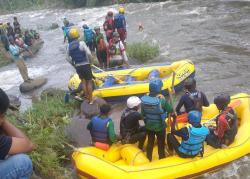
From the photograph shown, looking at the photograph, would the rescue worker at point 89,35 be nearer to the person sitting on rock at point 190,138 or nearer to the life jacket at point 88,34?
the life jacket at point 88,34

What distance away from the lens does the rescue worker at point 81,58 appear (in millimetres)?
8008

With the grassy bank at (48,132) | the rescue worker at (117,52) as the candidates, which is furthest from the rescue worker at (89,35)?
the grassy bank at (48,132)

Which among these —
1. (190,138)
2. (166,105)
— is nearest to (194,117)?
(190,138)

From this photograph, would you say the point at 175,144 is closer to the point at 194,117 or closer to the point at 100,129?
the point at 194,117

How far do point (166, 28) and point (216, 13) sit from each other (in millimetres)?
3242

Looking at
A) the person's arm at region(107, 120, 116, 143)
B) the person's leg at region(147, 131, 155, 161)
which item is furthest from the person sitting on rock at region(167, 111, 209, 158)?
the person's arm at region(107, 120, 116, 143)

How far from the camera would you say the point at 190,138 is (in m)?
5.57

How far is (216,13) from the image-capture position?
63.4 ft

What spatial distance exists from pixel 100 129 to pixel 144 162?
2.84 ft

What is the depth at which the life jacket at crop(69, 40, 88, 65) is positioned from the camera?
8008 mm

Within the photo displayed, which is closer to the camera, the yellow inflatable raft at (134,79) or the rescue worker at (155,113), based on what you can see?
the rescue worker at (155,113)

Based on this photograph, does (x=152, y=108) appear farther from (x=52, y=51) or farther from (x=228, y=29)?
(x=52, y=51)

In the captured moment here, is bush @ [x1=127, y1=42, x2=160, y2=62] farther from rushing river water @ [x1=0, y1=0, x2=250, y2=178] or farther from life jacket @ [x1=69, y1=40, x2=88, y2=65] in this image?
life jacket @ [x1=69, y1=40, x2=88, y2=65]

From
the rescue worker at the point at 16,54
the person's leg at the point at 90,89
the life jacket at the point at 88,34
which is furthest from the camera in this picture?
the life jacket at the point at 88,34
